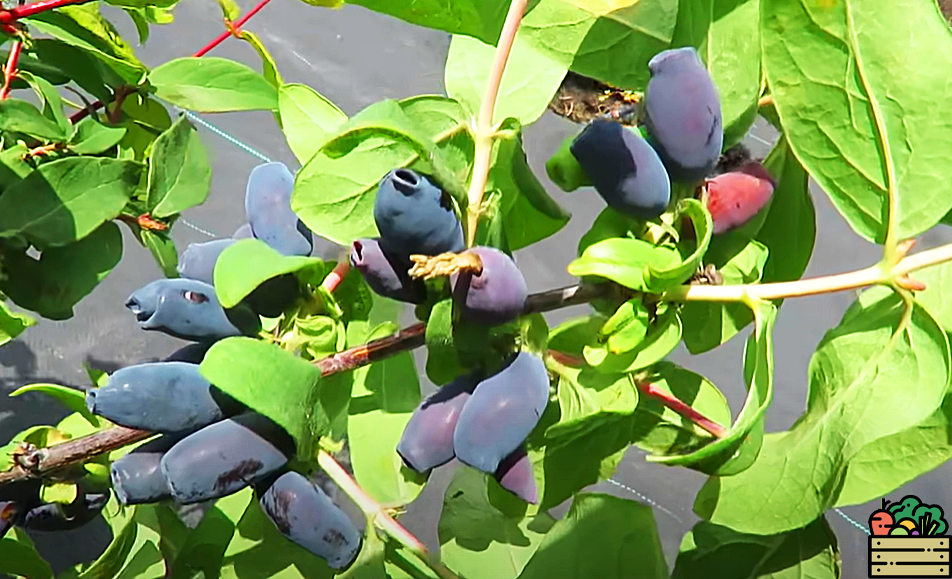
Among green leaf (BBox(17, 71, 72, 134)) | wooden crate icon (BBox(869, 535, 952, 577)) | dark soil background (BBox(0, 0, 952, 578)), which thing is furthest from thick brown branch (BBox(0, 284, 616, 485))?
wooden crate icon (BBox(869, 535, 952, 577))

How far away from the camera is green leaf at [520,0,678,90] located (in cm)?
33

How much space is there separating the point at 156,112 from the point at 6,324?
0.65 feet

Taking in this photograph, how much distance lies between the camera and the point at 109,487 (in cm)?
46

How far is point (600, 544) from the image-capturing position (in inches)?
16.0

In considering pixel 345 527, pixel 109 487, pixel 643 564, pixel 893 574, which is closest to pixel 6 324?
pixel 109 487

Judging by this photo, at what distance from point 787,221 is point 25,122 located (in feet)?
1.37

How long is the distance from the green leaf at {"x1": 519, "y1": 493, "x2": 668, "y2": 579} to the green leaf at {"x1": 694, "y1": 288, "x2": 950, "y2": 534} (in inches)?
2.2

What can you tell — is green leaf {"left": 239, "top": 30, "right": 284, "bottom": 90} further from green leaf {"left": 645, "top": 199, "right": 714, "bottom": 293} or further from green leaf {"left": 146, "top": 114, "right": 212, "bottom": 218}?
green leaf {"left": 645, "top": 199, "right": 714, "bottom": 293}

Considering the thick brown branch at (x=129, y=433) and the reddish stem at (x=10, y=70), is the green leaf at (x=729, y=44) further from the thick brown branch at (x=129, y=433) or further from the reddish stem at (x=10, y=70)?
the reddish stem at (x=10, y=70)

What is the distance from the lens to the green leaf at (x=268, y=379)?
0.88 ft

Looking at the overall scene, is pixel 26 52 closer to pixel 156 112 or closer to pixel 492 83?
pixel 156 112

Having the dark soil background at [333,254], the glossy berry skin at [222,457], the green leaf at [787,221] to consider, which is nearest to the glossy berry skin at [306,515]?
the glossy berry skin at [222,457]

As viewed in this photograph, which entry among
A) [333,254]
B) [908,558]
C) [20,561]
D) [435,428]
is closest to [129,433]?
[435,428]

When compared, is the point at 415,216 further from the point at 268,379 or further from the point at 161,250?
the point at 161,250
